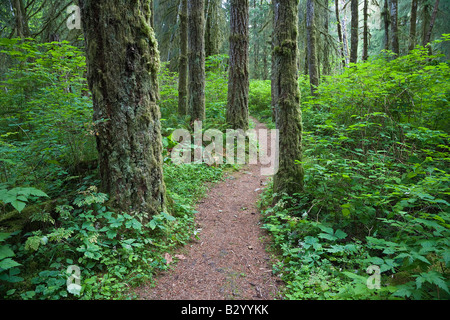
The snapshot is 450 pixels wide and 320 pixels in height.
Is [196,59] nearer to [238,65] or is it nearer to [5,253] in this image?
[238,65]

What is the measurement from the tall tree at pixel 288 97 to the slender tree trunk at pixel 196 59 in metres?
3.96

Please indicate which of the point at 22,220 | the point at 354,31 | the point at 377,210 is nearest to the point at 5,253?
the point at 22,220

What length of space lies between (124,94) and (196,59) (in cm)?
532

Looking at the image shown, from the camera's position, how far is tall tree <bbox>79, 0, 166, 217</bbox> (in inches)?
127

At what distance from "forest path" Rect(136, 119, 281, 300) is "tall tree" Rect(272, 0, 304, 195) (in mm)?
1052

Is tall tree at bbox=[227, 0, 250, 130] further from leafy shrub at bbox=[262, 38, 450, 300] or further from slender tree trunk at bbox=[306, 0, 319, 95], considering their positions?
slender tree trunk at bbox=[306, 0, 319, 95]

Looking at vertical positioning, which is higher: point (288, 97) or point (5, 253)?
point (288, 97)

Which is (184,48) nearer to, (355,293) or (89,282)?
(89,282)

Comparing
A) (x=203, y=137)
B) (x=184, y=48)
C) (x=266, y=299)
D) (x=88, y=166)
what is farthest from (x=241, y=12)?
(x=266, y=299)

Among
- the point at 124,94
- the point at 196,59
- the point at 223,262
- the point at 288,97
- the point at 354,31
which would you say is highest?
the point at 354,31

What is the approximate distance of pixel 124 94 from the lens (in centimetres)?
334

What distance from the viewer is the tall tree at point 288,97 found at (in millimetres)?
4438

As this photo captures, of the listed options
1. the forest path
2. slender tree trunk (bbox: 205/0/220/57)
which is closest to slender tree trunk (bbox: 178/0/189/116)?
slender tree trunk (bbox: 205/0/220/57)

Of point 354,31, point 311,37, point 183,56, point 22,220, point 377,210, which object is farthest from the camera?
point 311,37
